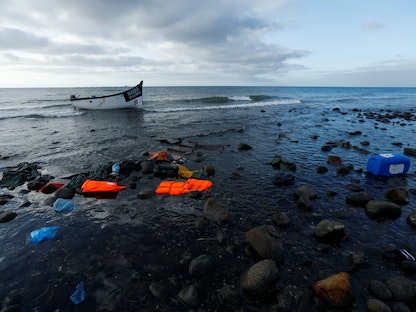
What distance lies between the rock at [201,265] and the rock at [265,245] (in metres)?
1.03

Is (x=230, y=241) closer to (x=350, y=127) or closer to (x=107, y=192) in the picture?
(x=107, y=192)

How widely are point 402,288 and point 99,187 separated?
8.35m

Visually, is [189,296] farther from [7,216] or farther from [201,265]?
[7,216]

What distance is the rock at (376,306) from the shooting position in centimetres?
372

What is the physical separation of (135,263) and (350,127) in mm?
21723

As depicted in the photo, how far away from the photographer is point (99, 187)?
809 centimetres

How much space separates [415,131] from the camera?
60.8ft

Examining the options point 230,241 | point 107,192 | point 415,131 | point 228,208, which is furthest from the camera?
point 415,131

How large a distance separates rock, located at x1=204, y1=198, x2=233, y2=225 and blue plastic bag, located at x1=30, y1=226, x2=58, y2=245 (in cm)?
402

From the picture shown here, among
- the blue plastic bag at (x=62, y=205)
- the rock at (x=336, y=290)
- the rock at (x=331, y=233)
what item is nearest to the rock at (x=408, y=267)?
the rock at (x=331, y=233)

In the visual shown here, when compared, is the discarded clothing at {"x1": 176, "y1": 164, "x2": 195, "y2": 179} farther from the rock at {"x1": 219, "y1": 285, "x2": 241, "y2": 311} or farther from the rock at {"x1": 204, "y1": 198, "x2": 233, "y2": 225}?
the rock at {"x1": 219, "y1": 285, "x2": 241, "y2": 311}

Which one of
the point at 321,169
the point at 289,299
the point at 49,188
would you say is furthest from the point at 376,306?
the point at 49,188

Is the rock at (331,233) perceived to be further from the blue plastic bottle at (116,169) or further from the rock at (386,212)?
the blue plastic bottle at (116,169)

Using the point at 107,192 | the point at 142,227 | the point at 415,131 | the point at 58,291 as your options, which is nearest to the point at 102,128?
the point at 107,192
